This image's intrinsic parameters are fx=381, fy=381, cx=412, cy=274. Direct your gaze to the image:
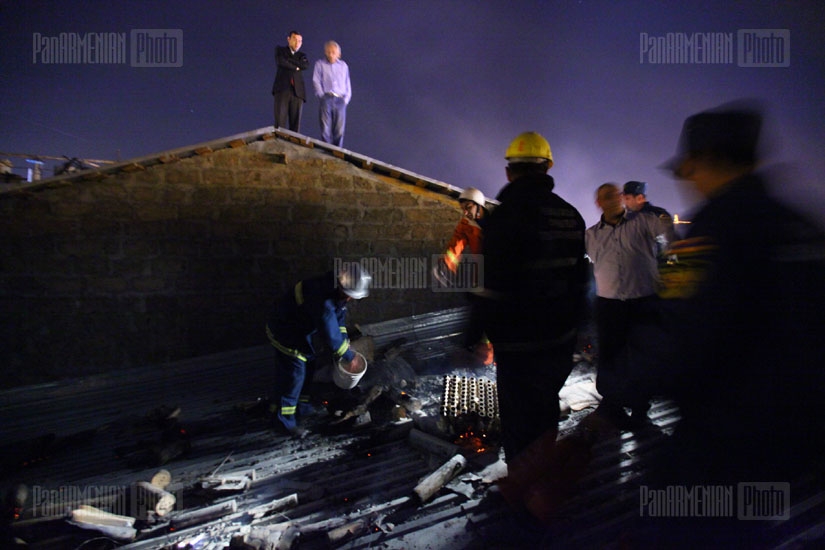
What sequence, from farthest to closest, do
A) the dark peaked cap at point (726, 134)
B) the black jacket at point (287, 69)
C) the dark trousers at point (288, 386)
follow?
the black jacket at point (287, 69)
the dark trousers at point (288, 386)
the dark peaked cap at point (726, 134)

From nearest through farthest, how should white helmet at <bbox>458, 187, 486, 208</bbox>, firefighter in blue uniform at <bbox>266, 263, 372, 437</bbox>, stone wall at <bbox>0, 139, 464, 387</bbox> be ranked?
firefighter in blue uniform at <bbox>266, 263, 372, 437</bbox> < white helmet at <bbox>458, 187, 486, 208</bbox> < stone wall at <bbox>0, 139, 464, 387</bbox>

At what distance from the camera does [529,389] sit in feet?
7.24

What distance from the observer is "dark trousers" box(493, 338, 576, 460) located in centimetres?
220

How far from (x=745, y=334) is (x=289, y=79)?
793 centimetres

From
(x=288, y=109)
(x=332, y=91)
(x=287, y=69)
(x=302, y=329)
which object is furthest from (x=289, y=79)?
(x=302, y=329)

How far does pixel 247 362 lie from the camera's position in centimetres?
552

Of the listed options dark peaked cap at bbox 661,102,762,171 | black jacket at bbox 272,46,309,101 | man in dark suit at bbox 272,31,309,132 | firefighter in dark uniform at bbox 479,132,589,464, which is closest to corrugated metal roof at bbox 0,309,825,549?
firefighter in dark uniform at bbox 479,132,589,464

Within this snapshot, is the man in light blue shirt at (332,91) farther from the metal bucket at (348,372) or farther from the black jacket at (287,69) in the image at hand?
the metal bucket at (348,372)

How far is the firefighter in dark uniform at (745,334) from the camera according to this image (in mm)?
1167

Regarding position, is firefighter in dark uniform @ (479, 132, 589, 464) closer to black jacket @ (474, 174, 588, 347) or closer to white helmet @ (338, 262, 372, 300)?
black jacket @ (474, 174, 588, 347)

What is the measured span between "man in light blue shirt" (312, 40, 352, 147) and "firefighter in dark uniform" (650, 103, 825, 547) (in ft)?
23.9

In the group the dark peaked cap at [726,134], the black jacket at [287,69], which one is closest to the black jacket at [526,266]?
Result: the dark peaked cap at [726,134]

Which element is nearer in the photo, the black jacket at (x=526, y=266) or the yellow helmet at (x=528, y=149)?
the black jacket at (x=526, y=266)

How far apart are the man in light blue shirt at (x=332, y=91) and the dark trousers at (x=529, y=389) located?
6.66m
